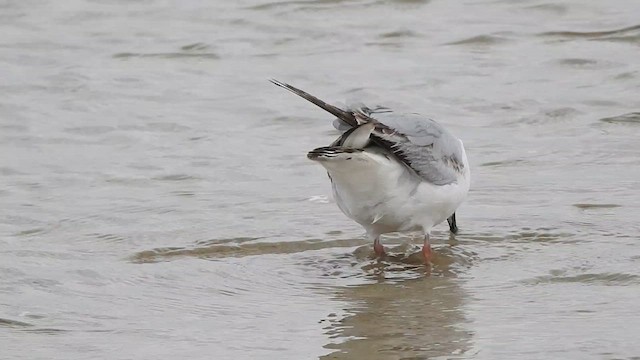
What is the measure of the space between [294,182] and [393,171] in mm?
2041

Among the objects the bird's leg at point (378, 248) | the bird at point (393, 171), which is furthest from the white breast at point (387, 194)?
the bird's leg at point (378, 248)

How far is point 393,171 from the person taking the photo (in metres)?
6.51

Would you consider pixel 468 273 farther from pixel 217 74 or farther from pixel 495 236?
pixel 217 74

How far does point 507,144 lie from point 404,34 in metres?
3.68

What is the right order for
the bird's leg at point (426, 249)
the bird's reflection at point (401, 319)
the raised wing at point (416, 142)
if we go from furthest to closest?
the bird's leg at point (426, 249), the raised wing at point (416, 142), the bird's reflection at point (401, 319)

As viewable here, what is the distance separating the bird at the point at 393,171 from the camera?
6168 mm

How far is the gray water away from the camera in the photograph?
18.0 ft

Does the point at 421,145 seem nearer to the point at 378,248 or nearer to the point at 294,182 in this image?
the point at 378,248

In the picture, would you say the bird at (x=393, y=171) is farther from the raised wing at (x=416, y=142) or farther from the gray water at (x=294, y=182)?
the gray water at (x=294, y=182)

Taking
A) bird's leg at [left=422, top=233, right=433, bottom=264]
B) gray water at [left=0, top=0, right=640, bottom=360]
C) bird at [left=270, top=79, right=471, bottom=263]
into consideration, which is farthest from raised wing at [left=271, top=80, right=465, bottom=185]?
gray water at [left=0, top=0, right=640, bottom=360]

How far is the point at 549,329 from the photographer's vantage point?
528 cm

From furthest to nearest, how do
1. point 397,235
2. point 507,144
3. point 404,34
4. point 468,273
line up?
point 404,34
point 507,144
point 397,235
point 468,273

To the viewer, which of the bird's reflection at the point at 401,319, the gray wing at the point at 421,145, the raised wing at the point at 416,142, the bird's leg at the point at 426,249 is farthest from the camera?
the bird's leg at the point at 426,249

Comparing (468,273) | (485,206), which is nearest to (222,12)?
(485,206)
